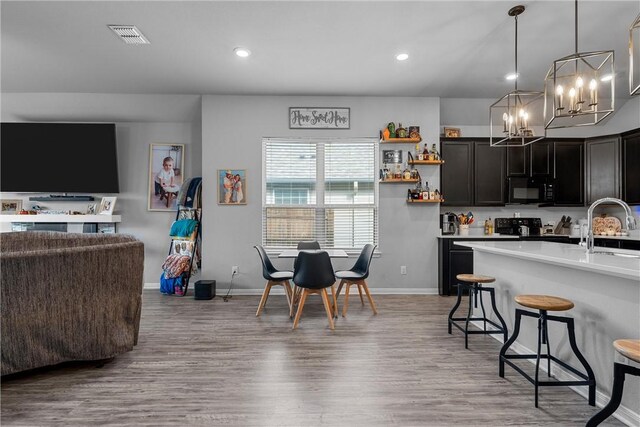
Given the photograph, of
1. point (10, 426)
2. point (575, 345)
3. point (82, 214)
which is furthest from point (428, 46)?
point (82, 214)

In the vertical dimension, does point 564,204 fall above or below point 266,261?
above

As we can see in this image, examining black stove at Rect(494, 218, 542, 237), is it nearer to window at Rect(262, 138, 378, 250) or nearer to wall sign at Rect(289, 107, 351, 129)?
window at Rect(262, 138, 378, 250)

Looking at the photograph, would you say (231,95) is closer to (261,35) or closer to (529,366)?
(261,35)

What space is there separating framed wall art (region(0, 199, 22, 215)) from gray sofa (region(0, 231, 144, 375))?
4.01 m

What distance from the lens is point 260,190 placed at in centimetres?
490

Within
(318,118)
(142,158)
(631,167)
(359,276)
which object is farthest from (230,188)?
(631,167)

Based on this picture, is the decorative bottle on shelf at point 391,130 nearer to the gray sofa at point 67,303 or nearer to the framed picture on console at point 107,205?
the gray sofa at point 67,303

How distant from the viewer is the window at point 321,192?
4.93 m

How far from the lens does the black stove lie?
205 inches

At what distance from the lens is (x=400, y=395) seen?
6.88ft

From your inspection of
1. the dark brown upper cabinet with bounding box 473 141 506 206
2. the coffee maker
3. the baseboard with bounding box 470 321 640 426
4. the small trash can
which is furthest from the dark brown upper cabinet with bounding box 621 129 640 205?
the small trash can

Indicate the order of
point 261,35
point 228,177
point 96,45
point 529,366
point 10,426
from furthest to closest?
point 228,177 → point 96,45 → point 261,35 → point 529,366 → point 10,426

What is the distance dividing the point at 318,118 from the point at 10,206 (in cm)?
542

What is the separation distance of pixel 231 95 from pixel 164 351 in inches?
147
